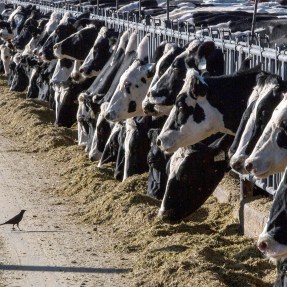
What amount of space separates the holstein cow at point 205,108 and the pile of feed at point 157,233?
0.95 m

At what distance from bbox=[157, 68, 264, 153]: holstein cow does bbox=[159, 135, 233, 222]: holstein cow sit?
2.67 feet

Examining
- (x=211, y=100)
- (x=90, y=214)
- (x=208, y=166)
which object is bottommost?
(x=90, y=214)

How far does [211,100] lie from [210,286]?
2.17 meters

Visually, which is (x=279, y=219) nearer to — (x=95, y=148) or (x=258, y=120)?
(x=258, y=120)

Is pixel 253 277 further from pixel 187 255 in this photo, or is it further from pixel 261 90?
pixel 261 90

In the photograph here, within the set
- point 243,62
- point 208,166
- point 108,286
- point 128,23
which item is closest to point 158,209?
point 208,166

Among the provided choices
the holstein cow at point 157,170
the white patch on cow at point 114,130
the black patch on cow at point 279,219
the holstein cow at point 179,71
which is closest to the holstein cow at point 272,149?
the black patch on cow at point 279,219

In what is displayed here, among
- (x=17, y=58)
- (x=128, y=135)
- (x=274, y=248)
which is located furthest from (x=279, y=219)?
(x=17, y=58)

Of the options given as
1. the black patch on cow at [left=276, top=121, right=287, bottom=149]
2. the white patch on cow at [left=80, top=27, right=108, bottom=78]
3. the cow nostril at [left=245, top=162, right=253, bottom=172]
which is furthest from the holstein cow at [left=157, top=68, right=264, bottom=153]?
the white patch on cow at [left=80, top=27, right=108, bottom=78]

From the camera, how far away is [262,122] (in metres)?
8.67

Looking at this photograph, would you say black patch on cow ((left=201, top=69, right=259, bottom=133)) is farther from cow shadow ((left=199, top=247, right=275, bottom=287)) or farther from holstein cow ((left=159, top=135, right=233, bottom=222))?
cow shadow ((left=199, top=247, right=275, bottom=287))

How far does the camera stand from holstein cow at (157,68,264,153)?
10.0m

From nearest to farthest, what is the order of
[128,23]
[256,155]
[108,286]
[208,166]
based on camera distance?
1. [256,155]
2. [108,286]
3. [208,166]
4. [128,23]

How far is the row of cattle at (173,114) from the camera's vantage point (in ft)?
27.4
